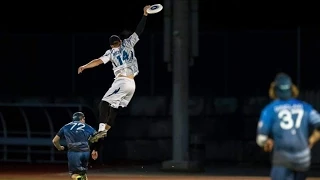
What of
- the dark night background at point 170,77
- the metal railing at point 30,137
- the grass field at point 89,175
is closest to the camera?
the grass field at point 89,175

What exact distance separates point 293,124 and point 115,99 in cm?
604

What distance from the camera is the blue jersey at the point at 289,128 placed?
11922mm

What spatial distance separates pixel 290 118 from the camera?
11.9 metres

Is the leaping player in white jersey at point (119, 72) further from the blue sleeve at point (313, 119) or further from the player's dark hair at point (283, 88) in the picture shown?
the blue sleeve at point (313, 119)

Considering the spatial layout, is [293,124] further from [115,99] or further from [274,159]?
[115,99]

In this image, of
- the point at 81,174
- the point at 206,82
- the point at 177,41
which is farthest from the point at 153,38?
the point at 81,174

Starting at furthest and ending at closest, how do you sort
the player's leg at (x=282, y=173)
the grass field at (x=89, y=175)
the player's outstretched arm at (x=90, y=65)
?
the grass field at (x=89, y=175), the player's outstretched arm at (x=90, y=65), the player's leg at (x=282, y=173)

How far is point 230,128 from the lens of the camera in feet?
91.6

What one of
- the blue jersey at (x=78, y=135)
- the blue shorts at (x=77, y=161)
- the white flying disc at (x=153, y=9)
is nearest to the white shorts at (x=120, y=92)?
the blue jersey at (x=78, y=135)

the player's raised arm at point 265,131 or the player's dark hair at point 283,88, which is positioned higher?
the player's dark hair at point 283,88

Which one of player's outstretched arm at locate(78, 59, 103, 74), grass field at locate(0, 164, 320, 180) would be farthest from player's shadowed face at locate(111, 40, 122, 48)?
grass field at locate(0, 164, 320, 180)

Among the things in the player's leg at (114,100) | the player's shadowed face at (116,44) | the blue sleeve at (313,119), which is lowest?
the blue sleeve at (313,119)

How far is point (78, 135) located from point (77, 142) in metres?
0.19

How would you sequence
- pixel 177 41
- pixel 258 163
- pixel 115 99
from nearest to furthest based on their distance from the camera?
pixel 115 99, pixel 177 41, pixel 258 163
